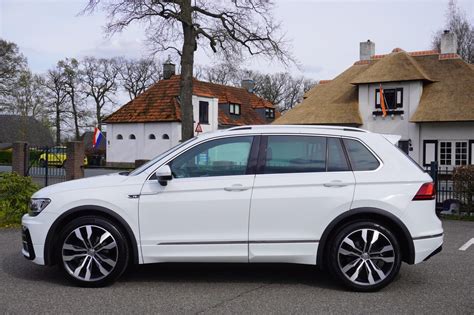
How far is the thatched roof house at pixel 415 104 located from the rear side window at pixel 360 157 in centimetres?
2702

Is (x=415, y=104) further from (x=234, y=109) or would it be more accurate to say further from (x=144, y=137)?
(x=144, y=137)

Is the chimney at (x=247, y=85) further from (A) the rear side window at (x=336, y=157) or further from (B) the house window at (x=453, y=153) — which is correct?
(A) the rear side window at (x=336, y=157)

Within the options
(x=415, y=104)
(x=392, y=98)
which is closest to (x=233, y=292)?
(x=415, y=104)

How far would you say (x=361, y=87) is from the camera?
3478 centimetres

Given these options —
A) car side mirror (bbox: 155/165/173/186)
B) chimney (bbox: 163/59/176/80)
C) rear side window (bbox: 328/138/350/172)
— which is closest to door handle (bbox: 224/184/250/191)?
car side mirror (bbox: 155/165/173/186)

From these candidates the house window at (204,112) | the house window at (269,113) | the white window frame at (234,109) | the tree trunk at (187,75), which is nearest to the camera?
the tree trunk at (187,75)

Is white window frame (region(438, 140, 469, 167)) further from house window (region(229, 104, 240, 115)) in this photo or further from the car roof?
the car roof

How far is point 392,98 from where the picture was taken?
34.2m

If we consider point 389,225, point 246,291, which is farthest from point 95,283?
point 389,225

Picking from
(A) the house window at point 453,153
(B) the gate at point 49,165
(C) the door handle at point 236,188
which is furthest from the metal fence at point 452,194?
(A) the house window at point 453,153

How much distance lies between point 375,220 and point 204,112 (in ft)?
127

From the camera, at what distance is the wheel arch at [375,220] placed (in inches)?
216

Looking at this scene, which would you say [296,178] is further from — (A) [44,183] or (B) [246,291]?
(A) [44,183]

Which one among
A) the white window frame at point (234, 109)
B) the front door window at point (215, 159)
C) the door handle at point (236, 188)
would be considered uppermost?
the white window frame at point (234, 109)
